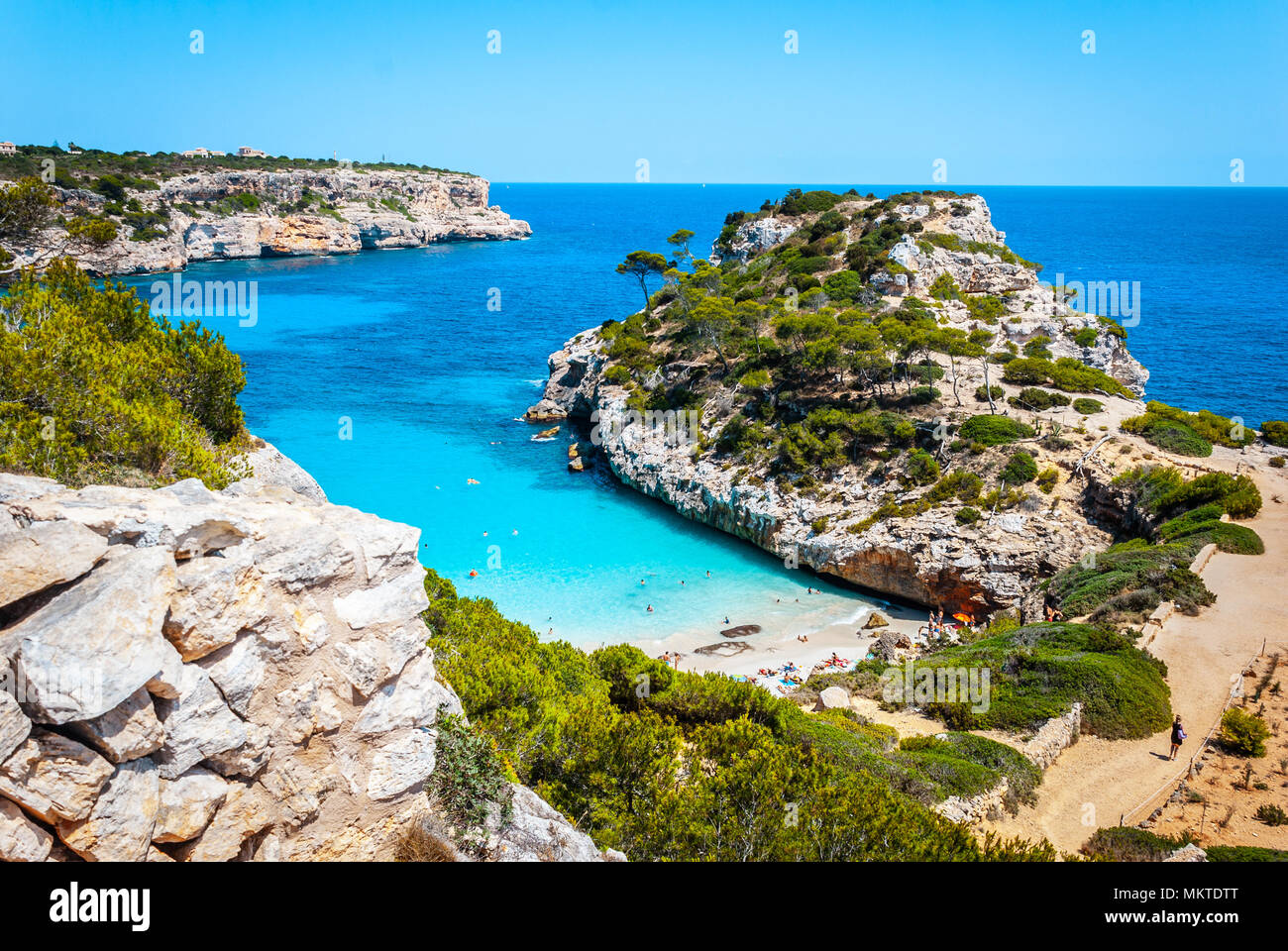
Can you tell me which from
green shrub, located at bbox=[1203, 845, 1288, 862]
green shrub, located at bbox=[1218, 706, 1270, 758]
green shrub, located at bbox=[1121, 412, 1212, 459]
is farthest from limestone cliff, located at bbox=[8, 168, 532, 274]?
green shrub, located at bbox=[1203, 845, 1288, 862]

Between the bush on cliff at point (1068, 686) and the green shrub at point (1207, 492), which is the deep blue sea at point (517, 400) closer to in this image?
the bush on cliff at point (1068, 686)

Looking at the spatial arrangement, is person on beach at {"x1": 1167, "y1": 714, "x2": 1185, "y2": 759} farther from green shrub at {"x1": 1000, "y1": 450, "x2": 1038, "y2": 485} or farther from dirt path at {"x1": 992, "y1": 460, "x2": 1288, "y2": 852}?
green shrub at {"x1": 1000, "y1": 450, "x2": 1038, "y2": 485}

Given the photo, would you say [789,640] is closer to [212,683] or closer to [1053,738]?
[1053,738]

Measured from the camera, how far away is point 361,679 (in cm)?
843

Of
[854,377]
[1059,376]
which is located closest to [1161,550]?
[1059,376]

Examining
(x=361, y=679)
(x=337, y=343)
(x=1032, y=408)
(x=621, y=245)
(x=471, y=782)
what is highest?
(x=621, y=245)

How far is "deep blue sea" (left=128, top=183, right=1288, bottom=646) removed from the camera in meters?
32.2

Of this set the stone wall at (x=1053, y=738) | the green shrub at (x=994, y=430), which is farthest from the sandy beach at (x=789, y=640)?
the green shrub at (x=994, y=430)

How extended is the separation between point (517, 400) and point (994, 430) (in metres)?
33.9

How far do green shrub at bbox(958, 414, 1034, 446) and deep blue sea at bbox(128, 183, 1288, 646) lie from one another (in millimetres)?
9468

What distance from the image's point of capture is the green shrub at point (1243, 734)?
16.8 m

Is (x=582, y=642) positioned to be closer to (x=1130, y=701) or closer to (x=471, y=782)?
(x=1130, y=701)
